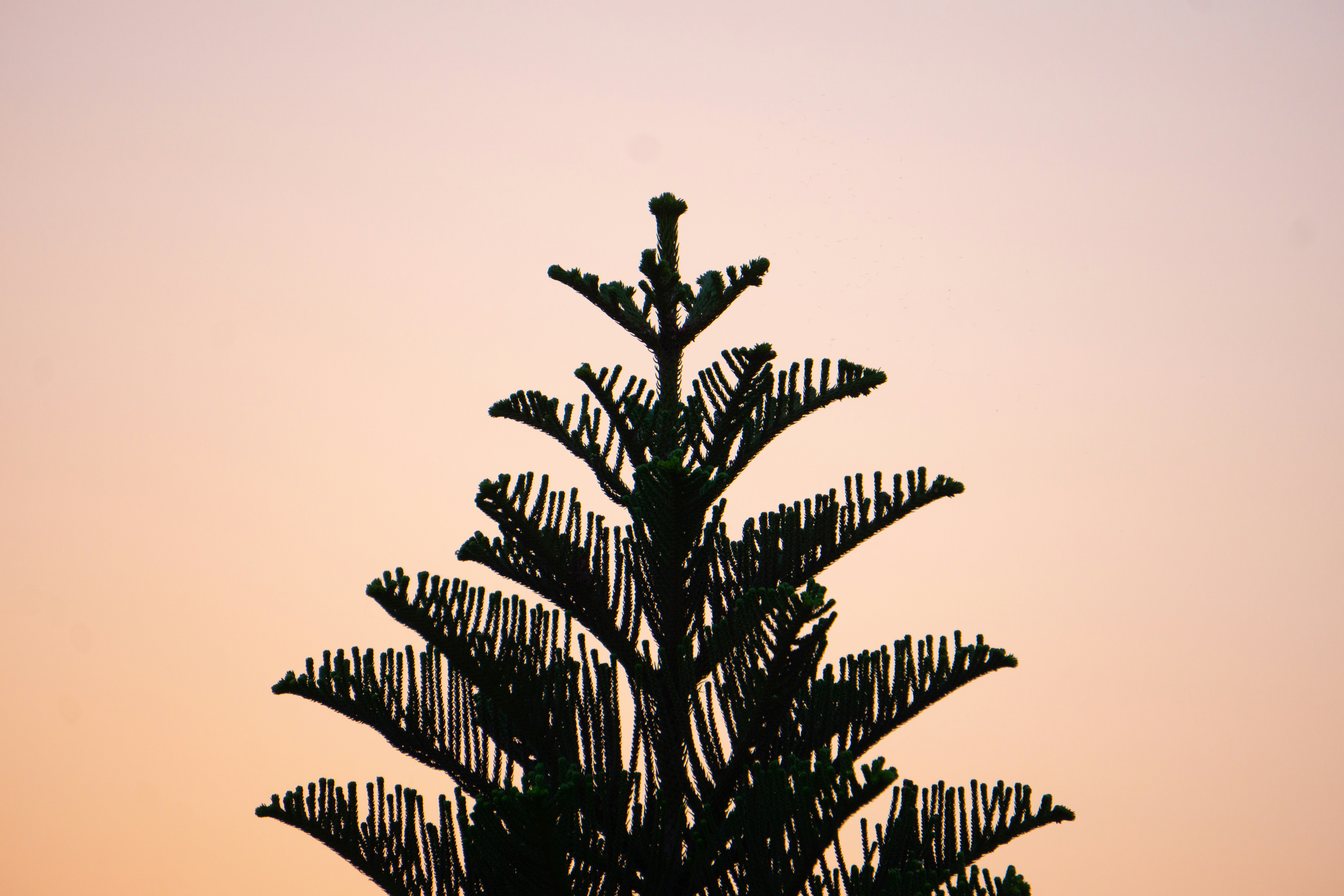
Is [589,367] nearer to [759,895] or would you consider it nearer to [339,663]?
[339,663]

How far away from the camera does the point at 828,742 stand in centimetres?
270

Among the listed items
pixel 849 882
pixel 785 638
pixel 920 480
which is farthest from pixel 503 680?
pixel 920 480

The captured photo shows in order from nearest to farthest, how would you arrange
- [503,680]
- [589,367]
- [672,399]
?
1. [503,680]
2. [589,367]
3. [672,399]

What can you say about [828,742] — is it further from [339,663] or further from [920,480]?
[339,663]

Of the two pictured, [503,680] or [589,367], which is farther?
[589,367]

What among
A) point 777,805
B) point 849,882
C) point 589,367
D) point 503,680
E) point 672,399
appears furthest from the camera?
point 672,399

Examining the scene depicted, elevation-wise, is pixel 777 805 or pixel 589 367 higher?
pixel 589 367

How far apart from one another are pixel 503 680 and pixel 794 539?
0.81 metres

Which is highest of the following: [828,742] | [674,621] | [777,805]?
[674,621]

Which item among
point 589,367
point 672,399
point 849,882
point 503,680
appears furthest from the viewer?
point 672,399

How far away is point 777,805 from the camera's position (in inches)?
90.8

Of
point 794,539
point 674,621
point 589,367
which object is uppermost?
point 589,367

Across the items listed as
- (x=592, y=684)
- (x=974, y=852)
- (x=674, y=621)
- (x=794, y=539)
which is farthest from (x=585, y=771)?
(x=974, y=852)

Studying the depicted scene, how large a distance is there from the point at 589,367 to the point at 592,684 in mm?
800
